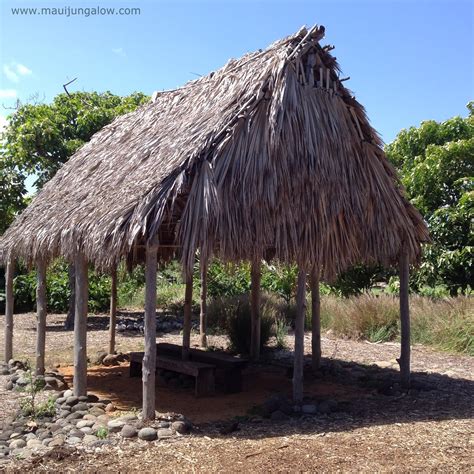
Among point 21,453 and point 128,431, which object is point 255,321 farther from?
point 21,453

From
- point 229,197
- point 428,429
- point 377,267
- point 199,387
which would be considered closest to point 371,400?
point 428,429

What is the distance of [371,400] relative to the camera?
26.6 ft

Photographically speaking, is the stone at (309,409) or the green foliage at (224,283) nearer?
the stone at (309,409)

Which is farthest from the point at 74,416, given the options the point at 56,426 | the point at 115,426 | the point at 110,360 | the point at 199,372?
the point at 110,360

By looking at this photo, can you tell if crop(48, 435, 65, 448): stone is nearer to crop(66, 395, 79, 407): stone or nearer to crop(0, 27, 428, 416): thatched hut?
crop(0, 27, 428, 416): thatched hut

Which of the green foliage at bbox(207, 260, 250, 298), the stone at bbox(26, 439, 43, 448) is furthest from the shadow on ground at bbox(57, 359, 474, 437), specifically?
the green foliage at bbox(207, 260, 250, 298)

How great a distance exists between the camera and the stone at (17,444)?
6.11 metres

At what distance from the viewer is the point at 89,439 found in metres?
6.21

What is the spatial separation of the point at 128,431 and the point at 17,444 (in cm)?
107

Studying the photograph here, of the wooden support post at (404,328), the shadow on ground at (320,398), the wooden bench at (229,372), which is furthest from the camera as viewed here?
the wooden bench at (229,372)

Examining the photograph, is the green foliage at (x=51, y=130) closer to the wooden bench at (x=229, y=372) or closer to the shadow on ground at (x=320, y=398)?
the shadow on ground at (x=320, y=398)

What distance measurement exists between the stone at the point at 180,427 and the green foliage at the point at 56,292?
43.6 ft

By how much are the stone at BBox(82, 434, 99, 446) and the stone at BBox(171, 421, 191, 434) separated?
0.77 meters

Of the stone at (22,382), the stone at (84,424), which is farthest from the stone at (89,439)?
the stone at (22,382)
